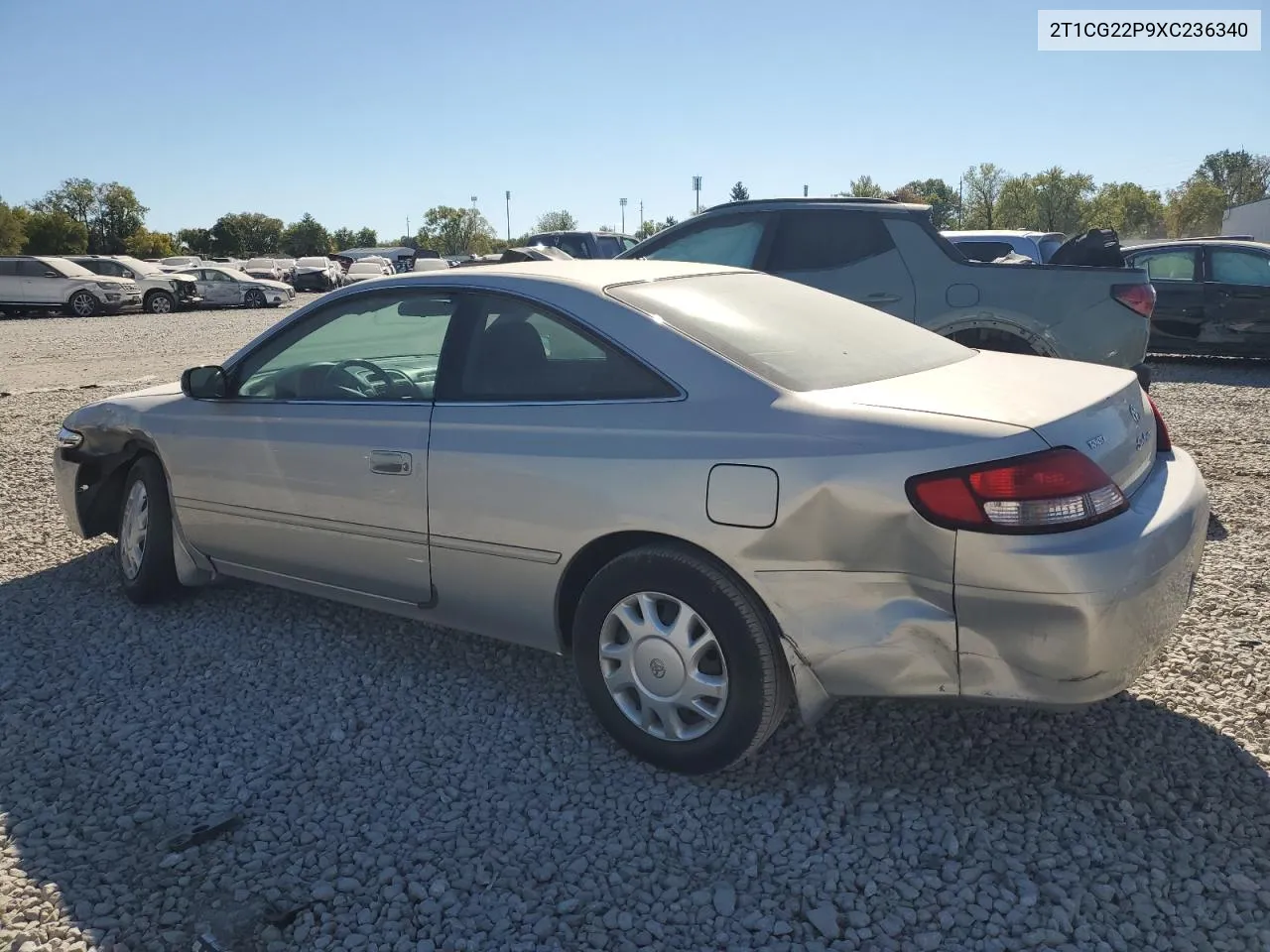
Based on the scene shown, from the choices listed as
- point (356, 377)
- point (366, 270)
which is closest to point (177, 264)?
point (366, 270)

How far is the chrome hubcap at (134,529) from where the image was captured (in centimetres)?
461

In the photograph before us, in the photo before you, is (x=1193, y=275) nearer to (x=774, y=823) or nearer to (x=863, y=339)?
(x=863, y=339)

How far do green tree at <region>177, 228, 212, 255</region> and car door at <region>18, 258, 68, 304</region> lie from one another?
7674 centimetres

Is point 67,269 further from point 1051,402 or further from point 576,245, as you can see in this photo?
point 1051,402

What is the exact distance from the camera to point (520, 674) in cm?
391

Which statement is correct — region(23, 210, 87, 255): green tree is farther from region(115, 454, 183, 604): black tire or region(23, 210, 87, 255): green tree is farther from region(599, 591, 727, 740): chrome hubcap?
region(599, 591, 727, 740): chrome hubcap

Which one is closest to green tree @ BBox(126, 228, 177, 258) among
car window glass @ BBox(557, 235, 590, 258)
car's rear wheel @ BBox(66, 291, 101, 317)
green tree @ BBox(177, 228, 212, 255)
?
green tree @ BBox(177, 228, 212, 255)

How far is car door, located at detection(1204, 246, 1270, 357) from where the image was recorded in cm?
1131

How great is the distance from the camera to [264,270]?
4503cm

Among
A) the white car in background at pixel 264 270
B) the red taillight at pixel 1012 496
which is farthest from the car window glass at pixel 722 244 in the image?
the white car in background at pixel 264 270

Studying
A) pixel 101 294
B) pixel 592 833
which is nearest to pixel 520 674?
pixel 592 833

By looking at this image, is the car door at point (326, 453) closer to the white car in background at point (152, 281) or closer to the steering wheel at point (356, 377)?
the steering wheel at point (356, 377)

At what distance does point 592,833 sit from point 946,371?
1.80 m

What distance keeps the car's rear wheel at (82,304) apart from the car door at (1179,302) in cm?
2479
